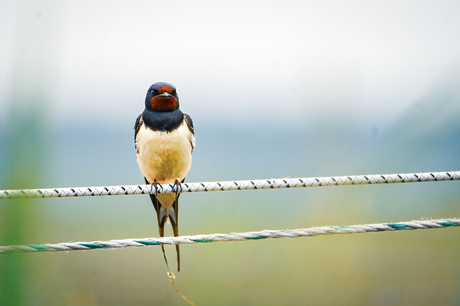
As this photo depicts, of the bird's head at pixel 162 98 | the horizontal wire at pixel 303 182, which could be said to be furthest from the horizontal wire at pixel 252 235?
the bird's head at pixel 162 98

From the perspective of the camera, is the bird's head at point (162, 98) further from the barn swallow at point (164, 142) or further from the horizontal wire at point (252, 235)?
the horizontal wire at point (252, 235)

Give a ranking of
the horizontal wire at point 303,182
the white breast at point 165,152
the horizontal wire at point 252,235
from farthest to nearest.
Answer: the white breast at point 165,152 < the horizontal wire at point 303,182 < the horizontal wire at point 252,235

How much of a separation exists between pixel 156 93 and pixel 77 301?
105cm

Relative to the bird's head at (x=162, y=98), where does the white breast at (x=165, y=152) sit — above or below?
→ below

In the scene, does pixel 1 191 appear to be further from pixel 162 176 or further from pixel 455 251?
pixel 455 251

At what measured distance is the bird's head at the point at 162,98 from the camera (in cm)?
190

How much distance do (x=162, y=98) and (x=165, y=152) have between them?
0.23m

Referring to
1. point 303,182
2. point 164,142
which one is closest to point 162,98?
point 164,142

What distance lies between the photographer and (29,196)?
0.76 metres

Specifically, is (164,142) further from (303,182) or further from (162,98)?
(303,182)

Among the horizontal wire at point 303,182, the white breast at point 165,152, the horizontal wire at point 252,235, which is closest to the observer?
the horizontal wire at point 252,235

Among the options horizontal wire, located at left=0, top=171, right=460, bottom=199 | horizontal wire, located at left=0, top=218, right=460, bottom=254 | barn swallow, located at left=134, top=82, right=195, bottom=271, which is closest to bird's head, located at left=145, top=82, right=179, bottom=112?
barn swallow, located at left=134, top=82, right=195, bottom=271

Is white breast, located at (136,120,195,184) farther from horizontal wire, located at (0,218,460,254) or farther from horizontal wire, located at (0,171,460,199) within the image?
horizontal wire, located at (0,218,460,254)

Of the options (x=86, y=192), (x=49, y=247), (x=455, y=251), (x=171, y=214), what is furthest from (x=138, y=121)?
(x=455, y=251)
